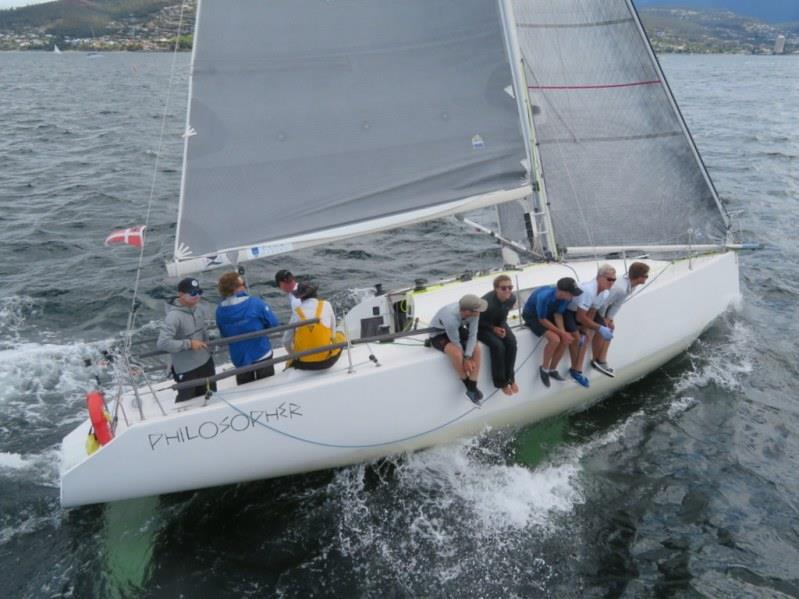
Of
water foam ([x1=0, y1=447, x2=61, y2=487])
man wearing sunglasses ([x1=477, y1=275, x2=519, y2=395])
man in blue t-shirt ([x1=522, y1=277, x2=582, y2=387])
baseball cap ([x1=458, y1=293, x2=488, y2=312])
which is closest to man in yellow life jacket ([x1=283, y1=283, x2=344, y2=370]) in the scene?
baseball cap ([x1=458, y1=293, x2=488, y2=312])

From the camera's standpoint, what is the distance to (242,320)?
6.18m

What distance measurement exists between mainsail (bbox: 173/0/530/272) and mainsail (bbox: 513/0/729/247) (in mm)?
1527

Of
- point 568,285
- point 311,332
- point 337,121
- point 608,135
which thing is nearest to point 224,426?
point 311,332

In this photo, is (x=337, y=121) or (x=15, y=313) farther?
(x=15, y=313)

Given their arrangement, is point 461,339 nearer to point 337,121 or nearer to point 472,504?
point 472,504

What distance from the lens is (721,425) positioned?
7883mm

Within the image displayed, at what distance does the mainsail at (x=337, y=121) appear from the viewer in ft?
21.0

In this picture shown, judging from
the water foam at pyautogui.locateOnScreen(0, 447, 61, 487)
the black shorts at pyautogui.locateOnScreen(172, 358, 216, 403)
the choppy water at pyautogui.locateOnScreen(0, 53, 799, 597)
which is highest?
the black shorts at pyautogui.locateOnScreen(172, 358, 216, 403)

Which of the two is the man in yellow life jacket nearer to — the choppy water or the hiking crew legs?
the choppy water

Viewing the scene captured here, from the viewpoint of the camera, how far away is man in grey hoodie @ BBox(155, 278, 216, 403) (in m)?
5.82

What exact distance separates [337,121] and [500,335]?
2.71 m

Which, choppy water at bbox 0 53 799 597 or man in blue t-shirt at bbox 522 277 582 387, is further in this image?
man in blue t-shirt at bbox 522 277 582 387

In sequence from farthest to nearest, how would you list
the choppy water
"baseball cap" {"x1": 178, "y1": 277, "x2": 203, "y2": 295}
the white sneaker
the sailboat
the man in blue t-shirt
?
the white sneaker < the man in blue t-shirt < the sailboat < "baseball cap" {"x1": 178, "y1": 277, "x2": 203, "y2": 295} < the choppy water

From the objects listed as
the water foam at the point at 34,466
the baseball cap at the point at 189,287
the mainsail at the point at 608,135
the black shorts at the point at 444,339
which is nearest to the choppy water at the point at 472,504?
the water foam at the point at 34,466
